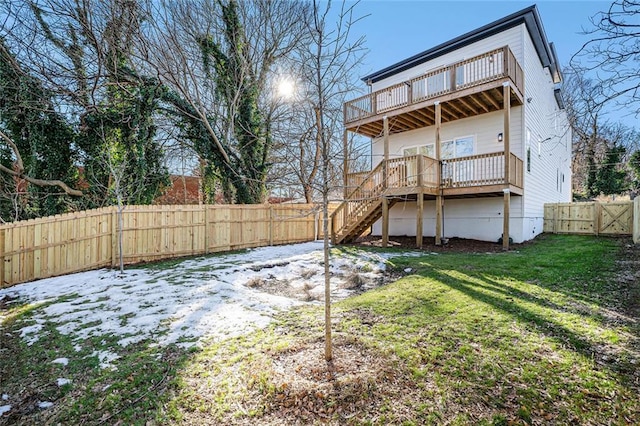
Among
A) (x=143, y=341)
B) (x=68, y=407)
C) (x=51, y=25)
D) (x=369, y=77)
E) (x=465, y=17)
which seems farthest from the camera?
(x=369, y=77)

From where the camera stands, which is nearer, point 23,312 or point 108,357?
point 108,357

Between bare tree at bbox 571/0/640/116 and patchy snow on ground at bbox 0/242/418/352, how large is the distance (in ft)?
15.8

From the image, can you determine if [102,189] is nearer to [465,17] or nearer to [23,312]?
[23,312]

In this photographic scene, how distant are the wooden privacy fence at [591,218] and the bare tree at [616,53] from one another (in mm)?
11470

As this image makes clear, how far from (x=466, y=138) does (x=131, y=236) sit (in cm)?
1249

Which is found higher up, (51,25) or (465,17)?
(465,17)

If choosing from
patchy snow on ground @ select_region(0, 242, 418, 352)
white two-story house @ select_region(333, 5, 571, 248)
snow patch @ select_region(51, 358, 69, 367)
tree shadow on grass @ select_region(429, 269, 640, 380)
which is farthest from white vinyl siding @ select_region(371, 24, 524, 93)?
snow patch @ select_region(51, 358, 69, 367)

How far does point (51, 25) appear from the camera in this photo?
395 inches

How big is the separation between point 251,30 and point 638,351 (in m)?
17.4

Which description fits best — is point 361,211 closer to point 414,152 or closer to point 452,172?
point 452,172

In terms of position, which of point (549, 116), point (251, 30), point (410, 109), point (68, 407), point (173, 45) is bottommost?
point (68, 407)

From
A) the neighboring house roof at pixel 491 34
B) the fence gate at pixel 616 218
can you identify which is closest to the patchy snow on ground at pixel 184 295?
the neighboring house roof at pixel 491 34

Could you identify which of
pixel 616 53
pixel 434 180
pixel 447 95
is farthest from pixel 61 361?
pixel 447 95

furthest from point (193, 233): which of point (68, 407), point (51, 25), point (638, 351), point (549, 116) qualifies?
point (549, 116)
